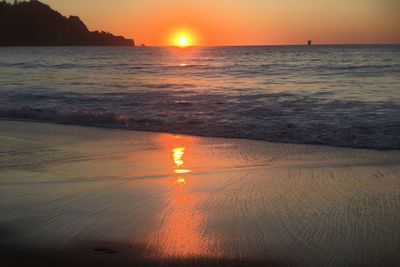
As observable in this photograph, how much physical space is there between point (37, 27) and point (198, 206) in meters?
189

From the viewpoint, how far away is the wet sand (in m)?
3.65

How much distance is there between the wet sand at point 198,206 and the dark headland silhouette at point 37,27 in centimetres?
17326

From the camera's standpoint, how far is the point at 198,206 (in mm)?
4906

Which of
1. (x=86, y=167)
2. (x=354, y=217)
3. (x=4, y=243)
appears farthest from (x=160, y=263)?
(x=86, y=167)

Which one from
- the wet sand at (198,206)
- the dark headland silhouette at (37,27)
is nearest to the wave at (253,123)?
the wet sand at (198,206)

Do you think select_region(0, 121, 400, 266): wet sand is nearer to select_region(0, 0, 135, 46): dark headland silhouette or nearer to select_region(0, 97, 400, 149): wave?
select_region(0, 97, 400, 149): wave

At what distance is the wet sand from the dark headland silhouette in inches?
6821

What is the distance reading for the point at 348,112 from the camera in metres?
12.8

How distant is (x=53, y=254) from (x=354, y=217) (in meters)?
2.71

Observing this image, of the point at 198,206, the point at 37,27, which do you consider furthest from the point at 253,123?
the point at 37,27

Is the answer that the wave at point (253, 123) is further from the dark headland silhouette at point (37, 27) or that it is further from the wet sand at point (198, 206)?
the dark headland silhouette at point (37, 27)

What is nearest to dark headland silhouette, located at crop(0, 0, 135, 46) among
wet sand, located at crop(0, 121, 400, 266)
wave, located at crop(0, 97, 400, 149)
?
wave, located at crop(0, 97, 400, 149)

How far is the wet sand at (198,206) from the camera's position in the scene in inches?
144

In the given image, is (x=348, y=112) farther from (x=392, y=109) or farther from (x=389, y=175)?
(x=389, y=175)
